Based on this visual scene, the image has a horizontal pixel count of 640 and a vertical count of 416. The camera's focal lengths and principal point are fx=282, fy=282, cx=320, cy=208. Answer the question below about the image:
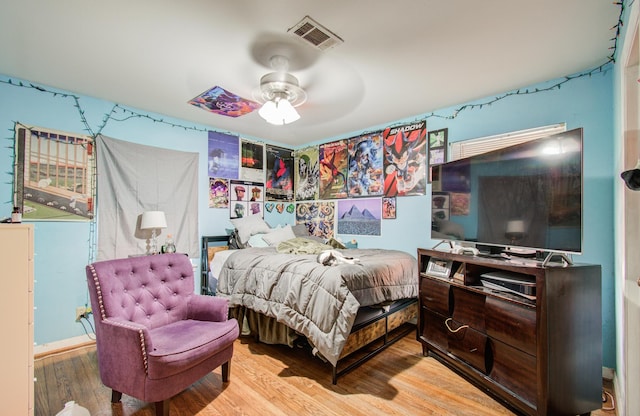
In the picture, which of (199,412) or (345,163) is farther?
(345,163)

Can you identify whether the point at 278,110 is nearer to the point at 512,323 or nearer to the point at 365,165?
the point at 365,165

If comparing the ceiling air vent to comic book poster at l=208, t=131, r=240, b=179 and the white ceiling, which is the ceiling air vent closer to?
the white ceiling

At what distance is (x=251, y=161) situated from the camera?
14.3 feet

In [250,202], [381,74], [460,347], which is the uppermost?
[381,74]

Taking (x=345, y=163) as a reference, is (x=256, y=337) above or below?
below

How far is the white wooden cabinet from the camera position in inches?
52.1

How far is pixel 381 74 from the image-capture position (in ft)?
7.88

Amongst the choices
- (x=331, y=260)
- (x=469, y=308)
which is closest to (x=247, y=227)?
(x=331, y=260)

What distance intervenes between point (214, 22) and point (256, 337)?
272 centimetres

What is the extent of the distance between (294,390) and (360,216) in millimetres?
2355

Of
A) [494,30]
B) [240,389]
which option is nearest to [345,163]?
[494,30]

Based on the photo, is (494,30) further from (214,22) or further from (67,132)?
(67,132)

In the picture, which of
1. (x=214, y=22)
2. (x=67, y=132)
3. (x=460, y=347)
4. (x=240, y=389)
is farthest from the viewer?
(x=67, y=132)

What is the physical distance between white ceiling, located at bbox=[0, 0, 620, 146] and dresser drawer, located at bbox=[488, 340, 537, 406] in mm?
2083
